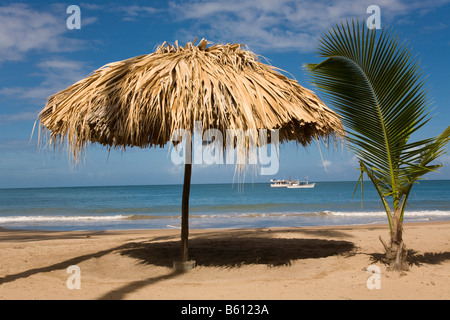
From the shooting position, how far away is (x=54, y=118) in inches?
185

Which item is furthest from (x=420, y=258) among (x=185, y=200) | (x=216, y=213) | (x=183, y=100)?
(x=216, y=213)

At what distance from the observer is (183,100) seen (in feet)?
13.4

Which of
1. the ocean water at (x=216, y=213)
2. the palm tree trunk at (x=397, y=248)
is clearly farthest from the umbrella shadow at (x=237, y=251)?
the palm tree trunk at (x=397, y=248)

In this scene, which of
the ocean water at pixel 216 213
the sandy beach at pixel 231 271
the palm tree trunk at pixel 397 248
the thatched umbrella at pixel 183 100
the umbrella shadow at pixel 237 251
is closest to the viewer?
the sandy beach at pixel 231 271

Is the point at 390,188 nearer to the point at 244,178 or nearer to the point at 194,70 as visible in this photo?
the point at 244,178

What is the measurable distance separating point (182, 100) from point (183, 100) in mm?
11

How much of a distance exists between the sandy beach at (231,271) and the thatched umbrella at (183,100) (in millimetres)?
1198

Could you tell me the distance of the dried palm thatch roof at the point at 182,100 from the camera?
410cm

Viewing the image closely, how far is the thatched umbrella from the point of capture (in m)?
4.10

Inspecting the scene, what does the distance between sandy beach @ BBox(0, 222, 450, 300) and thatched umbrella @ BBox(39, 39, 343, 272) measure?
3.93 ft

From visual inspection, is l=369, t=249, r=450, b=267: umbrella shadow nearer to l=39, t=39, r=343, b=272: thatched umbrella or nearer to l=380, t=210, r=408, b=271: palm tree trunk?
l=380, t=210, r=408, b=271: palm tree trunk

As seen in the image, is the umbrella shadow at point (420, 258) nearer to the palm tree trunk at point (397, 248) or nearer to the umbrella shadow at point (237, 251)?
the palm tree trunk at point (397, 248)

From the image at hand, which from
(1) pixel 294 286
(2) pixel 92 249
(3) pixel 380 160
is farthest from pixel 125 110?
(2) pixel 92 249

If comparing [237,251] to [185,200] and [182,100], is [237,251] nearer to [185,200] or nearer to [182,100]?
[185,200]
